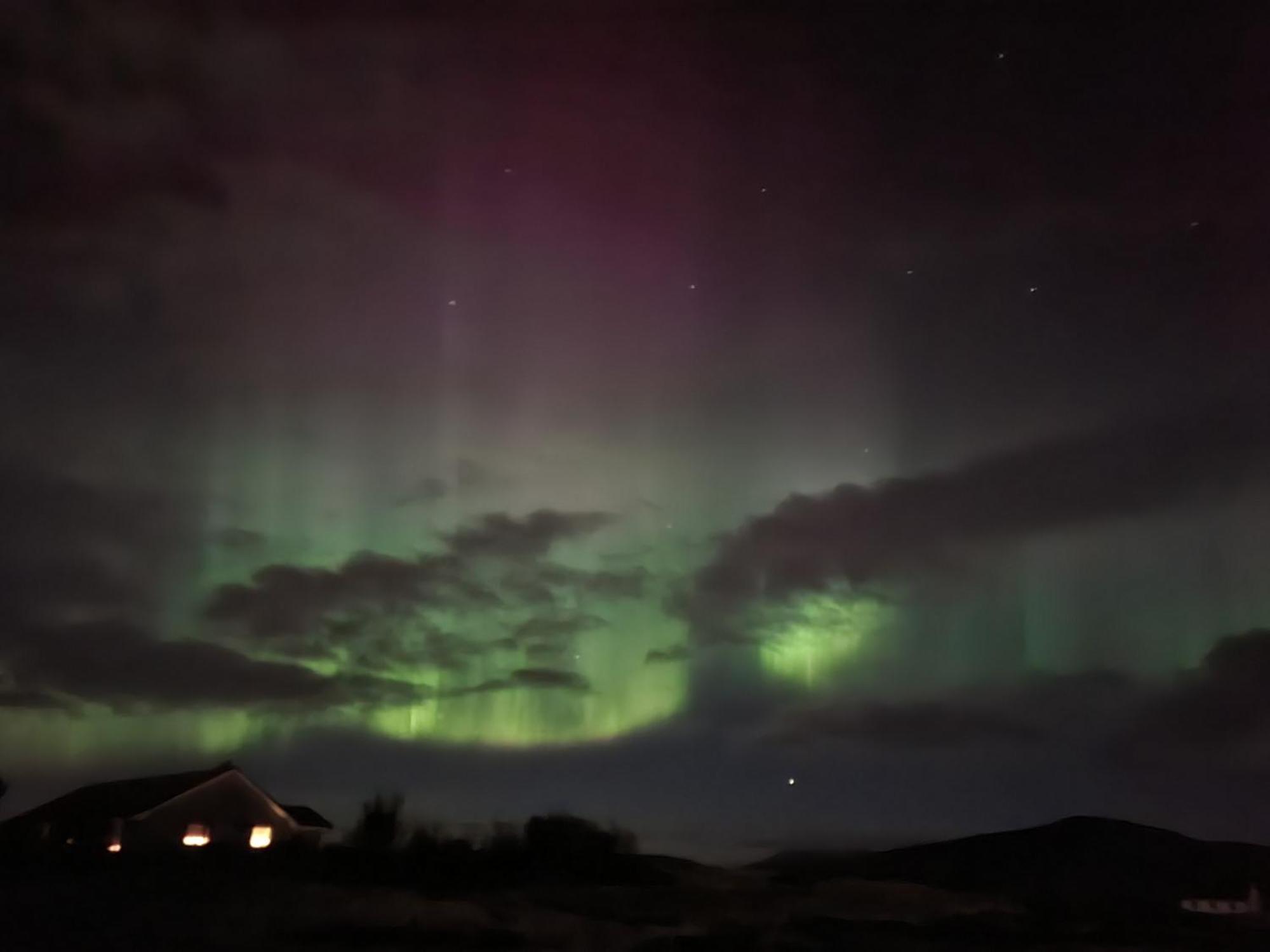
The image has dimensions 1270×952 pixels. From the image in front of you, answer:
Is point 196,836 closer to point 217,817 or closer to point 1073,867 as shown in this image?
point 217,817

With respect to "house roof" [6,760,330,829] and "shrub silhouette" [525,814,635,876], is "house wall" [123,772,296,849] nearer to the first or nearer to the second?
"house roof" [6,760,330,829]

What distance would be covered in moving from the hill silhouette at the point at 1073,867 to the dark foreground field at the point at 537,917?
82.7 inches

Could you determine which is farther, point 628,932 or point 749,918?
point 749,918

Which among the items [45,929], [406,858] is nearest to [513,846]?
[406,858]

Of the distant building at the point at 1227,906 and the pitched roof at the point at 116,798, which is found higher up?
the pitched roof at the point at 116,798

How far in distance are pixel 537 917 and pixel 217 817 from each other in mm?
26147

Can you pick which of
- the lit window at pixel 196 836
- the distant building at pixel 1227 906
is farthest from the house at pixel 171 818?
the distant building at pixel 1227 906

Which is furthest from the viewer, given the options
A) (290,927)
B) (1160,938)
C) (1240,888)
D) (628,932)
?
(1240,888)

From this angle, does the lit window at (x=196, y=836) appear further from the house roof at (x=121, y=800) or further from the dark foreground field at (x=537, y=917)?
the dark foreground field at (x=537, y=917)

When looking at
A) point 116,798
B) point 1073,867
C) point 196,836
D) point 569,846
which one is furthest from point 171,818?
point 1073,867

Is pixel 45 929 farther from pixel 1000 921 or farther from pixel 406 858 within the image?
pixel 1000 921

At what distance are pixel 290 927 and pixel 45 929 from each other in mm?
3906

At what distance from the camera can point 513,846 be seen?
112ft

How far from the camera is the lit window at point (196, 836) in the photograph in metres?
43.9
